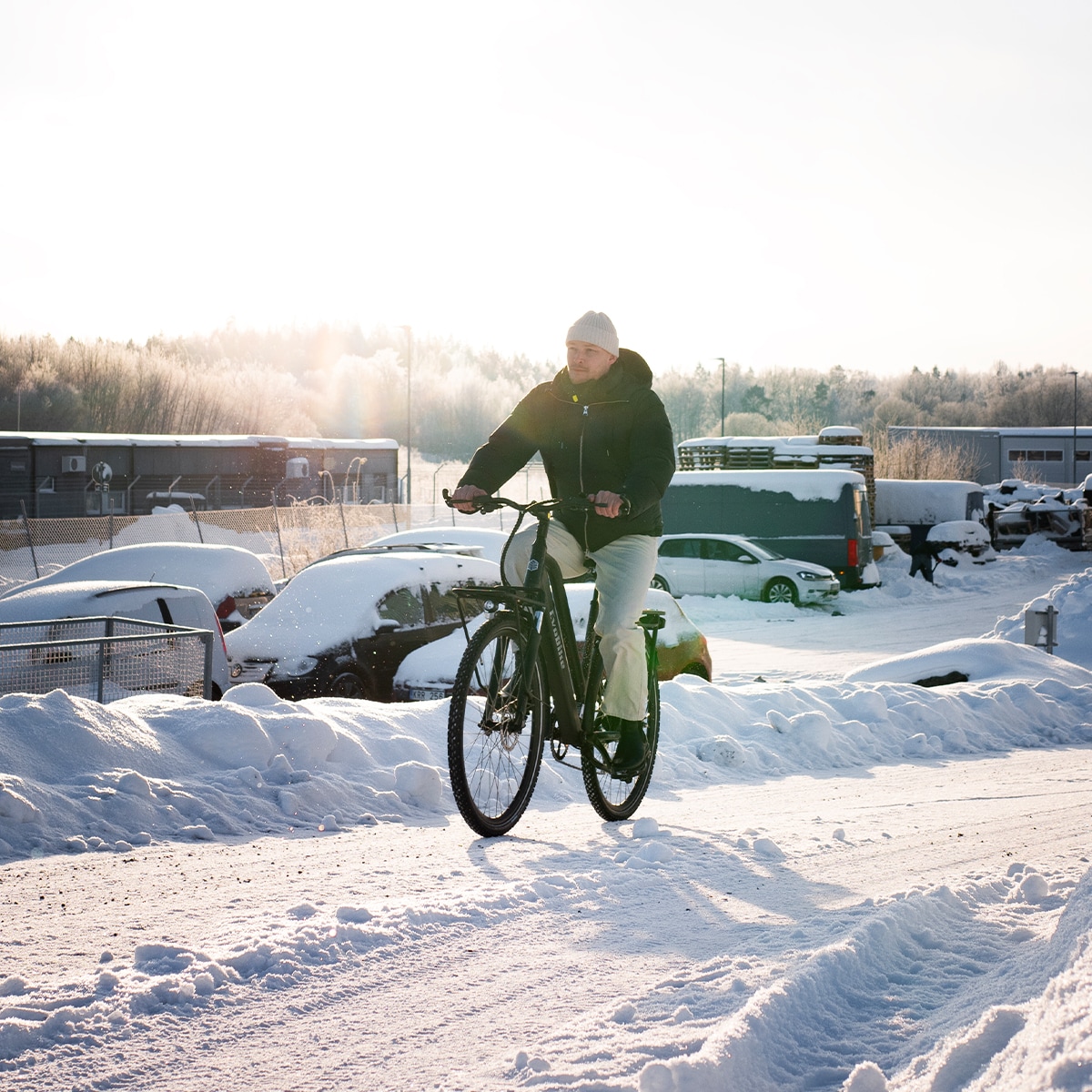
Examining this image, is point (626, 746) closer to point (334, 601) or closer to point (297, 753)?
point (297, 753)

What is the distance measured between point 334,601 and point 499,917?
281 inches

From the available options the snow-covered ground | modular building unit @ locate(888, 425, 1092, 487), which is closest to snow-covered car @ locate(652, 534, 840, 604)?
the snow-covered ground

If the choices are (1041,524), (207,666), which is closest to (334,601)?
(207,666)

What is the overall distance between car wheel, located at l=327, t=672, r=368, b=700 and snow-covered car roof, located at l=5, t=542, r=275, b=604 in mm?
4128

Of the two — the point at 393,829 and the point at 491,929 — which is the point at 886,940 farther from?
the point at 393,829

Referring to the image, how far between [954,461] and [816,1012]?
4984 cm

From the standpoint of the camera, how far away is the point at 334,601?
35.7 feet

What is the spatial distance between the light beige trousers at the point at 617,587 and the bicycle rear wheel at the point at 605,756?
0.23 feet

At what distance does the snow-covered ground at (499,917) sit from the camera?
112 inches

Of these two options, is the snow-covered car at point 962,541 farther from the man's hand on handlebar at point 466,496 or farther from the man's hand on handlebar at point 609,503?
the man's hand on handlebar at point 609,503

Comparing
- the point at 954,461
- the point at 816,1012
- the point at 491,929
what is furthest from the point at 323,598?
the point at 954,461

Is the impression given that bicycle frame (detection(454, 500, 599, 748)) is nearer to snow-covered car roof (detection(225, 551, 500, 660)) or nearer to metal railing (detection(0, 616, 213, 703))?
metal railing (detection(0, 616, 213, 703))

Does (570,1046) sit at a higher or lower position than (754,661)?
higher

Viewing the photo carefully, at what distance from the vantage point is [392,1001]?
3.27 m
